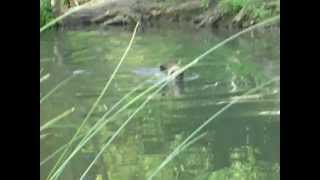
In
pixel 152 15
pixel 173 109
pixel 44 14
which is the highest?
pixel 152 15

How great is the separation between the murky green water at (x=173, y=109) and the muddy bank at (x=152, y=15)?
59 cm

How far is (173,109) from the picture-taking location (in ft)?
25.5

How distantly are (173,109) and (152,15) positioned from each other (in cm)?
694

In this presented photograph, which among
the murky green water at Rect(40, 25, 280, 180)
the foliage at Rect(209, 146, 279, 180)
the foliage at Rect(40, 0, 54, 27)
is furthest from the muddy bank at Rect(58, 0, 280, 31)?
the foliage at Rect(40, 0, 54, 27)

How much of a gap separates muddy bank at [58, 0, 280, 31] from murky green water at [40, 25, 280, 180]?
0.59 metres

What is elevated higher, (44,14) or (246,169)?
(44,14)

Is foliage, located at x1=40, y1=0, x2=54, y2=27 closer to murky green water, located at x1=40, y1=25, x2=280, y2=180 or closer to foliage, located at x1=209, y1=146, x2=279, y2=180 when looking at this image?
murky green water, located at x1=40, y1=25, x2=280, y2=180

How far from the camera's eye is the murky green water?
174 inches

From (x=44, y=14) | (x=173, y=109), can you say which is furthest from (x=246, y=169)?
(x=44, y=14)

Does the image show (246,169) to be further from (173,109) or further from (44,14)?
(44,14)

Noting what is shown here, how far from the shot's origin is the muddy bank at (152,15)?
1374cm
